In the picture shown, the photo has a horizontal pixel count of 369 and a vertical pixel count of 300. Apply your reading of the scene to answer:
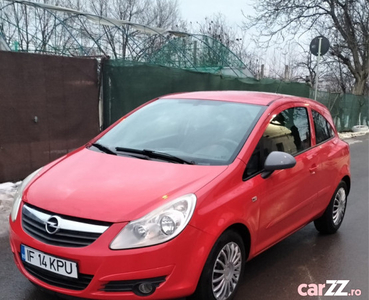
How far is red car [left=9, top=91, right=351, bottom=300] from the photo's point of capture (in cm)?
242

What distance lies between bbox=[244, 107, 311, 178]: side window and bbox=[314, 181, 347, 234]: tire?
95 cm

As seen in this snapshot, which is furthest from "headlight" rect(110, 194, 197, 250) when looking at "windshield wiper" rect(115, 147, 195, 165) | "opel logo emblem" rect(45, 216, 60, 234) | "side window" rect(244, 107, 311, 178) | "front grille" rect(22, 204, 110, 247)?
"side window" rect(244, 107, 311, 178)

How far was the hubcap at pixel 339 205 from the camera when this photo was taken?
4701 millimetres

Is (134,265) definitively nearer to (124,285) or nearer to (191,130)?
(124,285)

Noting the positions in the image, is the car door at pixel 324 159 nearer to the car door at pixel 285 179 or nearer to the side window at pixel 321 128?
the side window at pixel 321 128

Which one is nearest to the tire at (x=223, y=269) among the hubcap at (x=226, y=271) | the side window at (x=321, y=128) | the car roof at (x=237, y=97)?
the hubcap at (x=226, y=271)

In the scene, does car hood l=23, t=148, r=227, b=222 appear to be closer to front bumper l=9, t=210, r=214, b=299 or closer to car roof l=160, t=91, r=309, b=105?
front bumper l=9, t=210, r=214, b=299

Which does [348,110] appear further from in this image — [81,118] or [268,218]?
[268,218]

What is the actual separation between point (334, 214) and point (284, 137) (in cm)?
159

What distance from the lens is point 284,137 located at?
3719mm

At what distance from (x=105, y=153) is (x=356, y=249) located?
2939 millimetres

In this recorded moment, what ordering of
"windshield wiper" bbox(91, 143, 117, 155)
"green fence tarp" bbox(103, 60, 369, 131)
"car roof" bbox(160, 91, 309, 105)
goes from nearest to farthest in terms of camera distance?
"windshield wiper" bbox(91, 143, 117, 155), "car roof" bbox(160, 91, 309, 105), "green fence tarp" bbox(103, 60, 369, 131)

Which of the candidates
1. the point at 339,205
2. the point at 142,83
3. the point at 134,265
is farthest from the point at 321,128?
the point at 142,83

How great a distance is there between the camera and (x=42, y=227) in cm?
256
